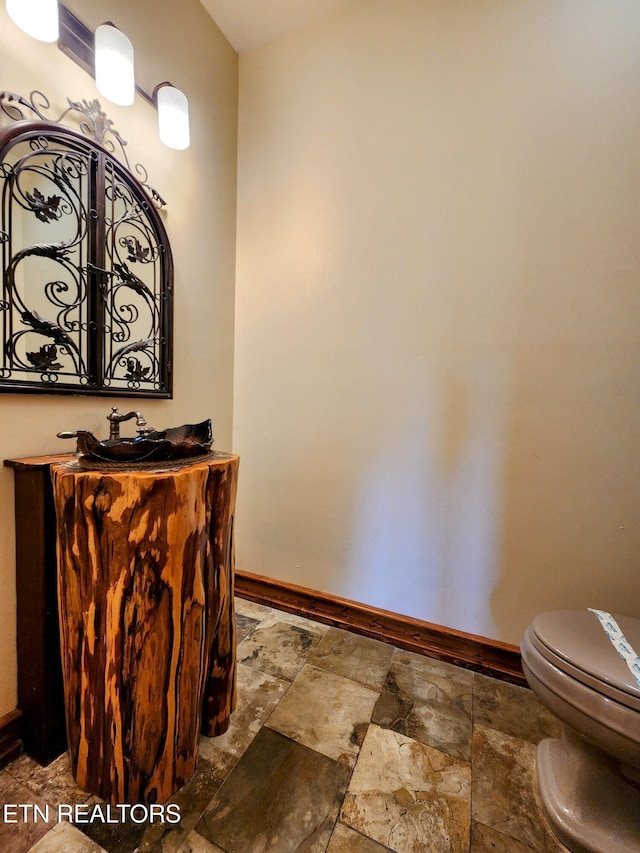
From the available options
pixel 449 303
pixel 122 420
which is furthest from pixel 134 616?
pixel 449 303

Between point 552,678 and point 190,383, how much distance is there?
164cm

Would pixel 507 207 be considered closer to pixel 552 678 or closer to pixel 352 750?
pixel 552 678

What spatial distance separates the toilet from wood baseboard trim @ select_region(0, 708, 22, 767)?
1.45m

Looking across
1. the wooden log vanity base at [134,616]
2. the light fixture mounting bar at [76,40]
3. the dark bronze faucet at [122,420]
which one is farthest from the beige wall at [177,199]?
the wooden log vanity base at [134,616]

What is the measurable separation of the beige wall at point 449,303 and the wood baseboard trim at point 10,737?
40.6 inches

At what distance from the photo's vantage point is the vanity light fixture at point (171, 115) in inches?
48.9

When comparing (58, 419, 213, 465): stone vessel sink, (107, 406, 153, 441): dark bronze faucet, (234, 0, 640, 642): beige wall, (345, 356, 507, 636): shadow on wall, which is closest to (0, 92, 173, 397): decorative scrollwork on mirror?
(107, 406, 153, 441): dark bronze faucet

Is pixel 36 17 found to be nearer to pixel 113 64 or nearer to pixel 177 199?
pixel 113 64

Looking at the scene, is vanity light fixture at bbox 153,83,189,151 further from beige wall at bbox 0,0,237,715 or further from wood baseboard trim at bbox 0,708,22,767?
wood baseboard trim at bbox 0,708,22,767

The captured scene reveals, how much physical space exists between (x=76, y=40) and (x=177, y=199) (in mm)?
476

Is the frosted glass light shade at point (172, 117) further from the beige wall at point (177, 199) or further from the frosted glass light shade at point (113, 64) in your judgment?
the frosted glass light shade at point (113, 64)

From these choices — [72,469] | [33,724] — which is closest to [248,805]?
[33,724]

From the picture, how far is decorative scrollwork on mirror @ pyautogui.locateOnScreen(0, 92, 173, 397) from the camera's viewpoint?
91cm

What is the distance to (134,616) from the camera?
2.47 ft
